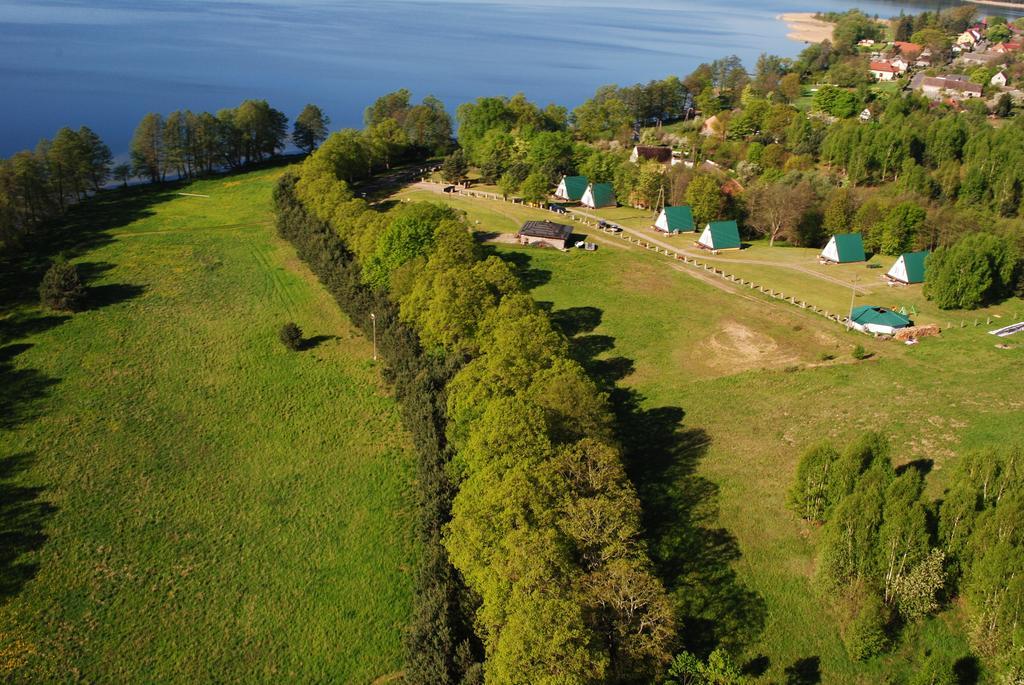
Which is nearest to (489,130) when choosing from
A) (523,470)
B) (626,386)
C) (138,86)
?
(626,386)

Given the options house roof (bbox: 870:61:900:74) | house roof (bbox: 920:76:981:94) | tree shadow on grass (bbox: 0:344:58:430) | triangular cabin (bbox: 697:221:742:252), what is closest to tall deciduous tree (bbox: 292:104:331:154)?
triangular cabin (bbox: 697:221:742:252)

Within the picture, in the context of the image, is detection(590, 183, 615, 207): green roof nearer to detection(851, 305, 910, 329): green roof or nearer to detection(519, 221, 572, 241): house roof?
detection(519, 221, 572, 241): house roof

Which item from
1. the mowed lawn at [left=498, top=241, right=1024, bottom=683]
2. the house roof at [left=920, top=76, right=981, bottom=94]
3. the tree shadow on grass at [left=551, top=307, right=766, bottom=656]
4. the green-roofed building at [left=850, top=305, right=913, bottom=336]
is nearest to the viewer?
the tree shadow on grass at [left=551, top=307, right=766, bottom=656]

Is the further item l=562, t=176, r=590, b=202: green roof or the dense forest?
l=562, t=176, r=590, b=202: green roof

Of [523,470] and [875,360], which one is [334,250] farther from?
[875,360]

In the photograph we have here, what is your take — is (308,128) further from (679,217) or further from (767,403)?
(767,403)

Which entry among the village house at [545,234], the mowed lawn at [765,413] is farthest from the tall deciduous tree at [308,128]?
the mowed lawn at [765,413]

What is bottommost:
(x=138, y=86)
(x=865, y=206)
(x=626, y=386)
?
(x=626, y=386)
